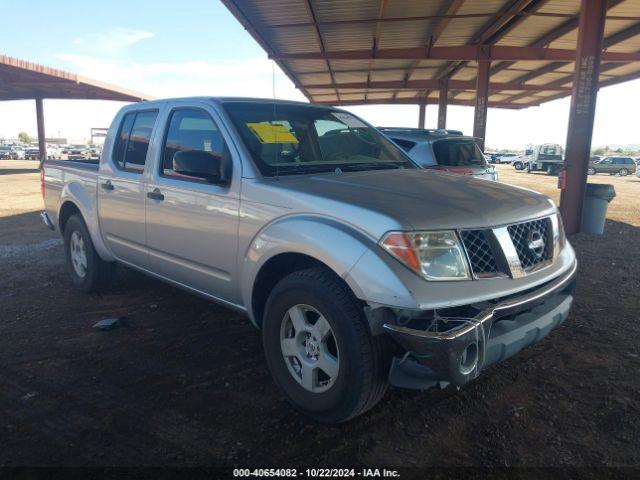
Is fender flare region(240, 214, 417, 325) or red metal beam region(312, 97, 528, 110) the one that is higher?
red metal beam region(312, 97, 528, 110)

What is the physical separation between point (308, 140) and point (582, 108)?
23.9ft

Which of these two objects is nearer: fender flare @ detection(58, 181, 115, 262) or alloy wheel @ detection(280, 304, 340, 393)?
alloy wheel @ detection(280, 304, 340, 393)

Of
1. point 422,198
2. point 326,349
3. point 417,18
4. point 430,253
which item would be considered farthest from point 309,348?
point 417,18

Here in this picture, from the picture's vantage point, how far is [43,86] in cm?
2608

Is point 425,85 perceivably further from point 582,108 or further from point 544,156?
point 544,156

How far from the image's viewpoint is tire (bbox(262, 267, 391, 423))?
2.44 meters

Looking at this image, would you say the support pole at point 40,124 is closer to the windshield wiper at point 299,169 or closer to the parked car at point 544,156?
the windshield wiper at point 299,169

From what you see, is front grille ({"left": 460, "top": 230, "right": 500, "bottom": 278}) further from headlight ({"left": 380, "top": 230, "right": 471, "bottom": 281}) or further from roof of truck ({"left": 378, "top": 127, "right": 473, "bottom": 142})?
roof of truck ({"left": 378, "top": 127, "right": 473, "bottom": 142})

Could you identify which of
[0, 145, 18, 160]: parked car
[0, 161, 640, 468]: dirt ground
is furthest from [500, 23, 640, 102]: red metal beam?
[0, 145, 18, 160]: parked car

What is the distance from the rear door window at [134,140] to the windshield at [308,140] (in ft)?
3.33

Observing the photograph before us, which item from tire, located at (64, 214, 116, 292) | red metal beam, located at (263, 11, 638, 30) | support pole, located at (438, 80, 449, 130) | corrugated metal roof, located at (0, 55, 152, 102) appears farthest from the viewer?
support pole, located at (438, 80, 449, 130)

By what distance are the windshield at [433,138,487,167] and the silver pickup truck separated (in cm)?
425

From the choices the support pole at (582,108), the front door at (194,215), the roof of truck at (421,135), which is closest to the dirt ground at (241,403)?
the front door at (194,215)

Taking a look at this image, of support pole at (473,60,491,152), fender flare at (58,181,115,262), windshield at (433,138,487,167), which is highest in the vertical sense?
support pole at (473,60,491,152)
